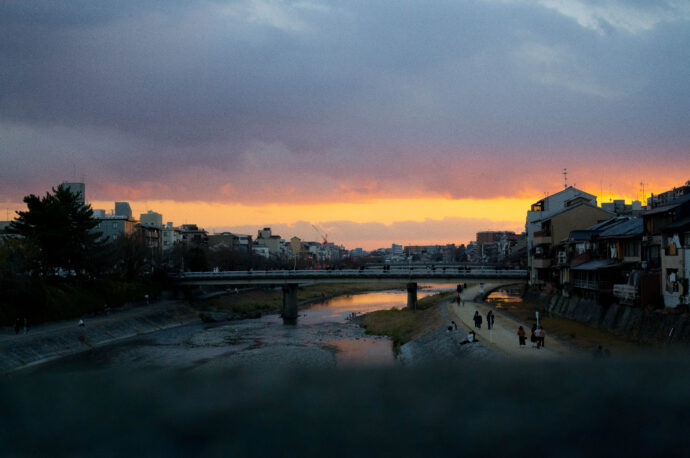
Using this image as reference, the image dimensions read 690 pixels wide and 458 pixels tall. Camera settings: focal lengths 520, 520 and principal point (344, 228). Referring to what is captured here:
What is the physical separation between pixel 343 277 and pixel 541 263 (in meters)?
18.0

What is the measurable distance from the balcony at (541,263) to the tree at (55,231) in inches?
1531

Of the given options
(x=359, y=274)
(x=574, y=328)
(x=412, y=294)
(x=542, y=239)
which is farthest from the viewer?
(x=359, y=274)

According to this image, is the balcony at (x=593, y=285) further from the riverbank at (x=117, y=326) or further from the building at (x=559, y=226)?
the riverbank at (x=117, y=326)

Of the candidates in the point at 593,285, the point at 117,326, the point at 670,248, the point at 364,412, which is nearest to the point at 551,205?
the point at 593,285

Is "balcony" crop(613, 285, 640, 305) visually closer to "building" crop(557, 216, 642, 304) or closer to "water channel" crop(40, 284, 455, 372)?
"building" crop(557, 216, 642, 304)

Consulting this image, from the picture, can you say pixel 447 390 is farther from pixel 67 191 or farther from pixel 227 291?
pixel 227 291

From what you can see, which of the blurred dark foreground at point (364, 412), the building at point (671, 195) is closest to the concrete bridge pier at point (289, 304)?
the building at point (671, 195)

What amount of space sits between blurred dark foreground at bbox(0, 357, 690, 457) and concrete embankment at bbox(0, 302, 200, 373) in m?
21.9

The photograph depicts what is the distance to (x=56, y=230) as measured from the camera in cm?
4144

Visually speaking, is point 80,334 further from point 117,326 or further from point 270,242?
point 270,242

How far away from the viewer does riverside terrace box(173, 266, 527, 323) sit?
47656mm

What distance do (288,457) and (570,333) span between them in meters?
26.4

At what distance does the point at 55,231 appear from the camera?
41.2 metres

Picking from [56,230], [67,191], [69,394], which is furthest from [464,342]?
[67,191]
